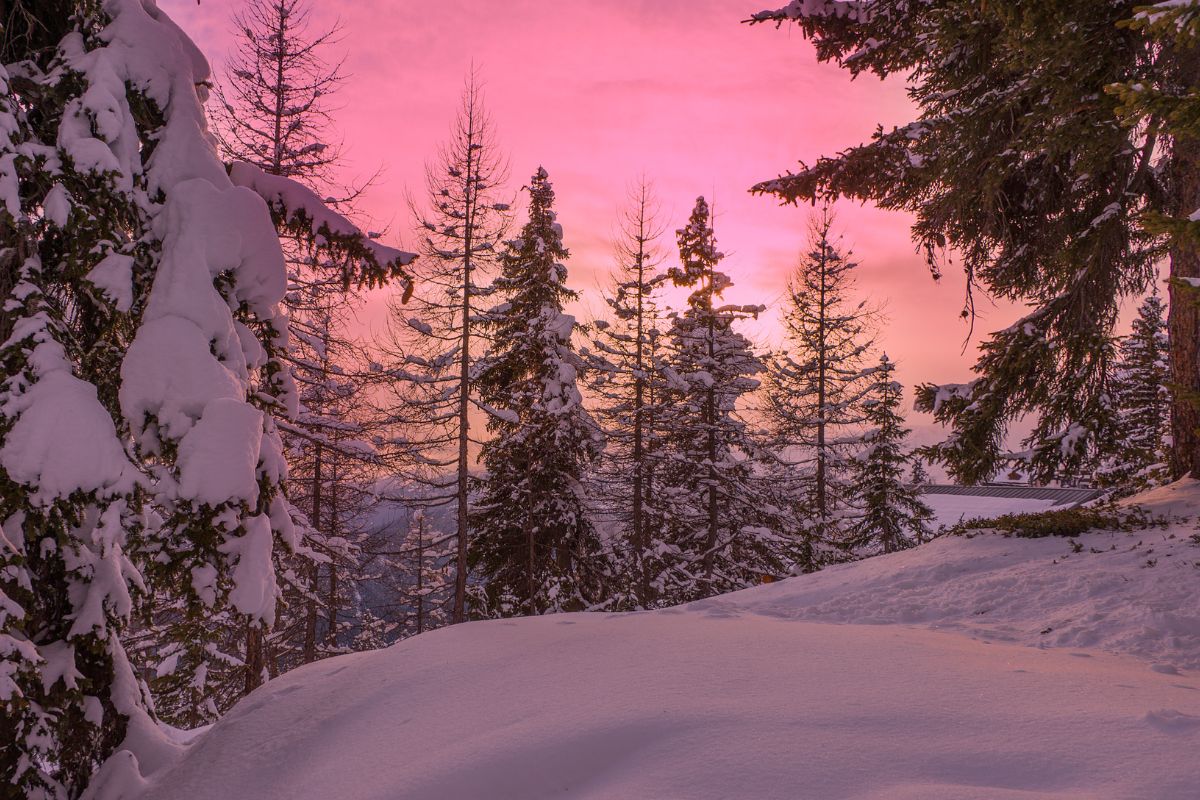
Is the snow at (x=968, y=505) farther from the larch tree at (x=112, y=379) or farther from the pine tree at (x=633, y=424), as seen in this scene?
the larch tree at (x=112, y=379)

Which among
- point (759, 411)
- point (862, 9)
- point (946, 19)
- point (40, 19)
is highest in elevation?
point (862, 9)

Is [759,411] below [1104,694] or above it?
above

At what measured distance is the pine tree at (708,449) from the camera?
20.1 m

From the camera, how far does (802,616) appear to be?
6867mm

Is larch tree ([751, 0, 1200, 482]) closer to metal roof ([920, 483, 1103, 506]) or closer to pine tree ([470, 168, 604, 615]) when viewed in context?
pine tree ([470, 168, 604, 615])

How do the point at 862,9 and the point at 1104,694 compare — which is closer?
the point at 1104,694

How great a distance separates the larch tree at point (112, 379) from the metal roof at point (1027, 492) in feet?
98.4

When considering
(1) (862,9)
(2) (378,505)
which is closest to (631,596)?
(2) (378,505)

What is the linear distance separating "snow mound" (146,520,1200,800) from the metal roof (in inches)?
1034

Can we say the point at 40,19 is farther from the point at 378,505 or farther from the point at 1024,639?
the point at 378,505

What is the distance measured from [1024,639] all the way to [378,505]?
15860 millimetres

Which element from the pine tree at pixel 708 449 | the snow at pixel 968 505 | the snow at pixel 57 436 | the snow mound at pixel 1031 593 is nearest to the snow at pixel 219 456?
the snow at pixel 57 436

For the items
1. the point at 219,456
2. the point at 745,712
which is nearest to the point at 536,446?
the point at 219,456

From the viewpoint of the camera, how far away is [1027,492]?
1314 inches
